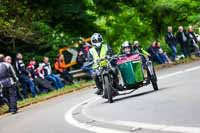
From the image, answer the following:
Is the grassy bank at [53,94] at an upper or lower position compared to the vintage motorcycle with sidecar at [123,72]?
lower

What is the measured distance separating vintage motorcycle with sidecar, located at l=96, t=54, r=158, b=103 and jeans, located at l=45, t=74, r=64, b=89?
9.24 m

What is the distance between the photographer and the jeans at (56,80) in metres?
27.8

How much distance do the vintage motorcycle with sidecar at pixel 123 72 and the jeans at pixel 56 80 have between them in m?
9.24

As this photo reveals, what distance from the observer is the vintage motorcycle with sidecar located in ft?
59.9

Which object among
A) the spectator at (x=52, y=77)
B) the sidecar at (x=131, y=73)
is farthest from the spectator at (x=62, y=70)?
the sidecar at (x=131, y=73)

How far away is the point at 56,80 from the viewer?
91.9ft

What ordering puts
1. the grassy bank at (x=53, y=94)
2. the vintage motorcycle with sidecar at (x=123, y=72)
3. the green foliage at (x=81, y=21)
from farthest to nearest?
the green foliage at (x=81, y=21) < the grassy bank at (x=53, y=94) < the vintage motorcycle with sidecar at (x=123, y=72)

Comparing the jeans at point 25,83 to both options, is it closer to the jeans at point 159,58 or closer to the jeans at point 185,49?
the jeans at point 159,58

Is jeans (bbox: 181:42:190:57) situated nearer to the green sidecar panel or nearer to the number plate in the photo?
the green sidecar panel

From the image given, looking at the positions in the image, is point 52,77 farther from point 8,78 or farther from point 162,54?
point 162,54

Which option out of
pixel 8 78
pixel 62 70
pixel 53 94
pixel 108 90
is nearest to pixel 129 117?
pixel 108 90

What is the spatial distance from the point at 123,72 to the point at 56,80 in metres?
9.64

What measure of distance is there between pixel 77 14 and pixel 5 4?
375 centimetres

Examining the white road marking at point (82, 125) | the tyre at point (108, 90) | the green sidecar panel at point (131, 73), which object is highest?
the green sidecar panel at point (131, 73)
